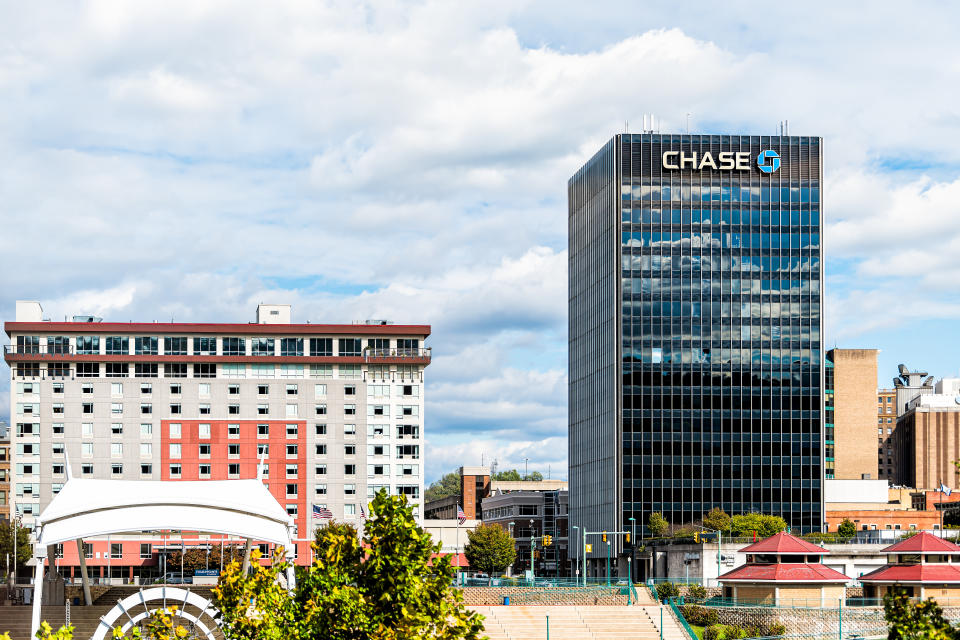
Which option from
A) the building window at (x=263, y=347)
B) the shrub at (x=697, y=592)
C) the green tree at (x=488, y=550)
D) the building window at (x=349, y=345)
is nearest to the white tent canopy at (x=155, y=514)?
the shrub at (x=697, y=592)

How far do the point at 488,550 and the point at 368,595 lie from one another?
121m

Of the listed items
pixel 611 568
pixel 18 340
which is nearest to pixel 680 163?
pixel 611 568

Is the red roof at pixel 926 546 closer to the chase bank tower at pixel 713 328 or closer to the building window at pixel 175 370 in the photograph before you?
the chase bank tower at pixel 713 328

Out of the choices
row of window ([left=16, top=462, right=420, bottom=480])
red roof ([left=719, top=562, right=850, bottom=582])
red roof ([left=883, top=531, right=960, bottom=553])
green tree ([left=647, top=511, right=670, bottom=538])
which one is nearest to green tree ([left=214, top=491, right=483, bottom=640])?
red roof ([left=719, top=562, right=850, bottom=582])

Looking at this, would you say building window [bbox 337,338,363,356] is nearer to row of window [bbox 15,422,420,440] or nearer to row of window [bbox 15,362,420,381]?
row of window [bbox 15,362,420,381]

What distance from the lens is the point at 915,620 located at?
26.8 m

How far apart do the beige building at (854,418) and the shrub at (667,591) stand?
8460 centimetres

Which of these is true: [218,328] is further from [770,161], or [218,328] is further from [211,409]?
[770,161]

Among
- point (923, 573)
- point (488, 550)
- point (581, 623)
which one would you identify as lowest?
point (488, 550)

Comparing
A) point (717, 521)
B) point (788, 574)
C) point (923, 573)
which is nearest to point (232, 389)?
point (717, 521)

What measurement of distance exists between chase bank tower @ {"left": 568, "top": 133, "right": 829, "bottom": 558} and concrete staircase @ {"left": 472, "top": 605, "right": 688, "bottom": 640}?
6417 cm

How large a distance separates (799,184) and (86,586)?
4083 inches

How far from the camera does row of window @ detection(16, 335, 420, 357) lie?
470ft

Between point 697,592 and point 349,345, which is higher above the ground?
point 349,345
